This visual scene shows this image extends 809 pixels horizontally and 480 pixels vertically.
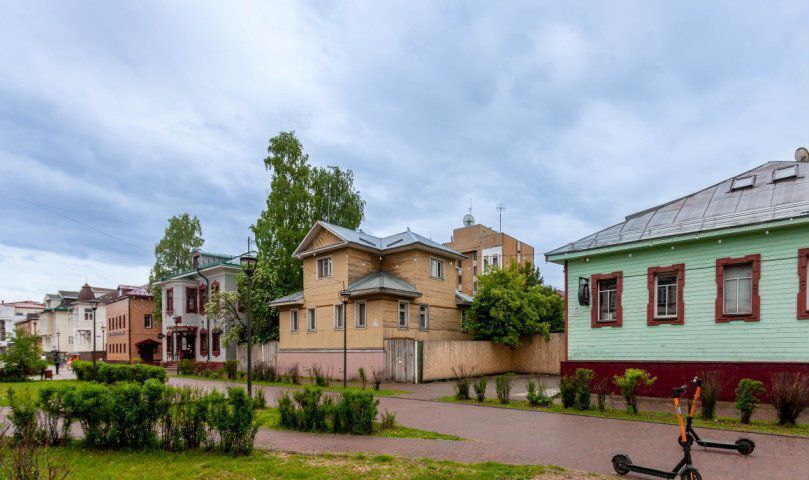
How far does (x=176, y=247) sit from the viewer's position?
48.2m

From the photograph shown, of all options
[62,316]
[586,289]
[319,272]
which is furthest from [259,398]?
[62,316]

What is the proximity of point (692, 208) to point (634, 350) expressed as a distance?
17.6 ft

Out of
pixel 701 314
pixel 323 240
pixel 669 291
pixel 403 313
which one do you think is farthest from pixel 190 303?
pixel 701 314

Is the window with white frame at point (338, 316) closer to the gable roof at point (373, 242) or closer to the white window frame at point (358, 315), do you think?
the white window frame at point (358, 315)

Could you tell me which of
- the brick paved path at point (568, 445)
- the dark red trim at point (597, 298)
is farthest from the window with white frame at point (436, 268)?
the brick paved path at point (568, 445)

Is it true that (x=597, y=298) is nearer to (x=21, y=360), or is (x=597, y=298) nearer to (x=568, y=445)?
(x=568, y=445)

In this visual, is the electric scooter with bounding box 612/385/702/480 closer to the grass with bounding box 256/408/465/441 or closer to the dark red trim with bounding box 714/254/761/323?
the grass with bounding box 256/408/465/441

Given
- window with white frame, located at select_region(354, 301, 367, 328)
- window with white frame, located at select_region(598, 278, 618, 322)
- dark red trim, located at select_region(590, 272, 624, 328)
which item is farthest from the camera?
window with white frame, located at select_region(354, 301, 367, 328)

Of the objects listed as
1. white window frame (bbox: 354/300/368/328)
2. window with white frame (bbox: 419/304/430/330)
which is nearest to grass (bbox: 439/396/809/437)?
white window frame (bbox: 354/300/368/328)

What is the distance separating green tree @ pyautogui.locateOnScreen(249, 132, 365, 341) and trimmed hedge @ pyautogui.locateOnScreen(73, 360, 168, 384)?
943cm

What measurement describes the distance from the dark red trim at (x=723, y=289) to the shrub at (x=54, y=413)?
56.4 feet

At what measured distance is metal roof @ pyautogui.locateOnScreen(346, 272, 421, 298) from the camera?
82.9 ft

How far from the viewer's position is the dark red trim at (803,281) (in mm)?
14203

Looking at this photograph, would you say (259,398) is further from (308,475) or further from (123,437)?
(308,475)
